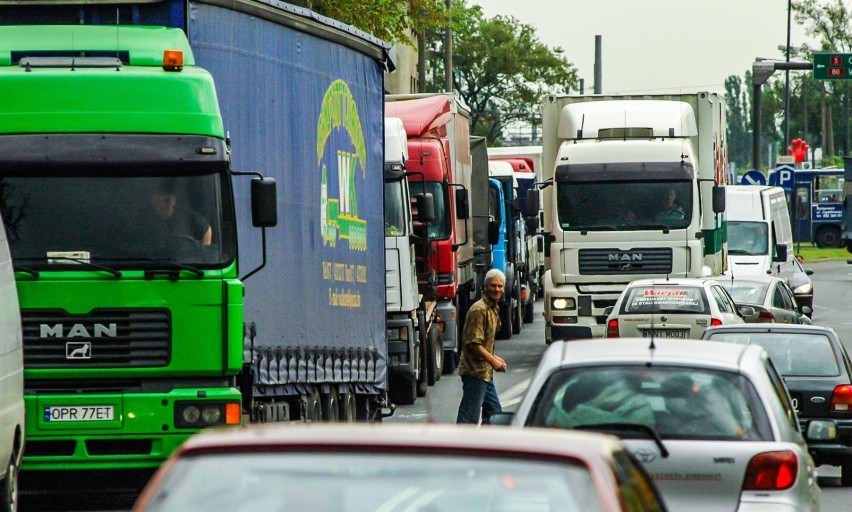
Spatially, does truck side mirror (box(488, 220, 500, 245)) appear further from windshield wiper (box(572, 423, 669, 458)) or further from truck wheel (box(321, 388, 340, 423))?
windshield wiper (box(572, 423, 669, 458))

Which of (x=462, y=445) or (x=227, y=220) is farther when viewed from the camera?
(x=227, y=220)

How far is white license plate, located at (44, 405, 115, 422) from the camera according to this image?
11.1 meters

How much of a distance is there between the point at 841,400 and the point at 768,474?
20.6 ft

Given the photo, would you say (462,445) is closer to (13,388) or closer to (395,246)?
(13,388)

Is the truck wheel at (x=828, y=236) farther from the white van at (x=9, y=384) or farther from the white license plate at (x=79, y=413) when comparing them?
the white van at (x=9, y=384)

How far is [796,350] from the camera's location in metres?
14.3

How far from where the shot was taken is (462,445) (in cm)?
427

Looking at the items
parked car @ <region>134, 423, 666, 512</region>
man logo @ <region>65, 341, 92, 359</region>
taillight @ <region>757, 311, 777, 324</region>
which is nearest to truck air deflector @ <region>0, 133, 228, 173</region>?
man logo @ <region>65, 341, 92, 359</region>

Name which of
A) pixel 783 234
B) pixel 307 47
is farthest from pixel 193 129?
pixel 783 234

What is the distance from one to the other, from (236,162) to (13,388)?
2992 mm

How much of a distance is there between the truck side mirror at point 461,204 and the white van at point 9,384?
13.0 m

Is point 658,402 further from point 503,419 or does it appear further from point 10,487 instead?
point 10,487

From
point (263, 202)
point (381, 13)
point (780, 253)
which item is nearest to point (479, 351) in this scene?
point (263, 202)

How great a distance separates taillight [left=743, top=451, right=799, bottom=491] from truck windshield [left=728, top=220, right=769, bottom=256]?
2837 centimetres
